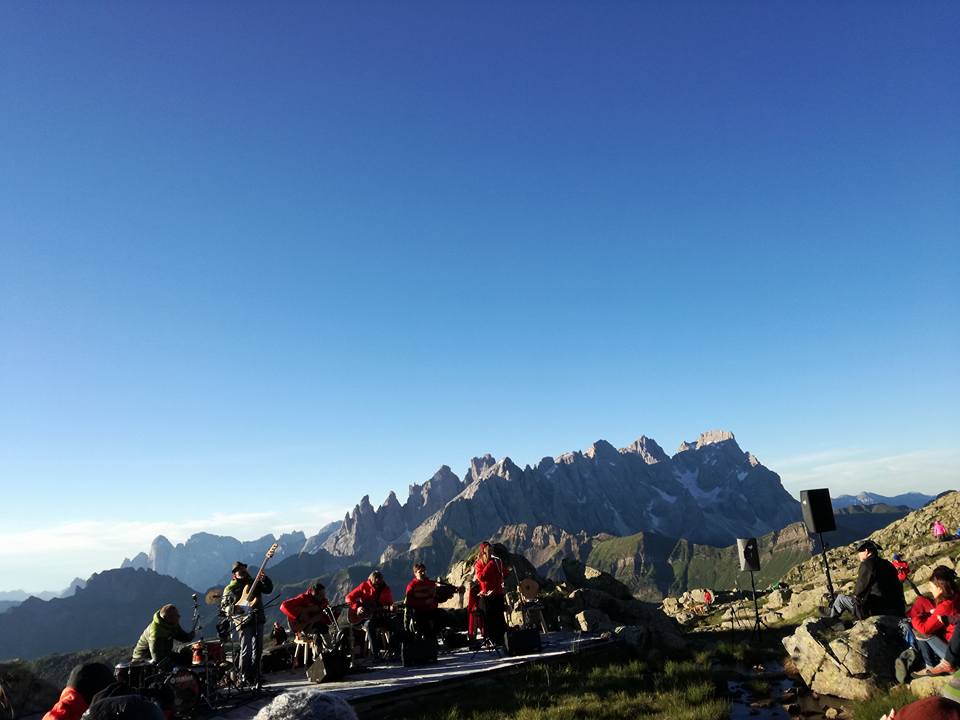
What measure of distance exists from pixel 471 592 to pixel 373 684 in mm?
4574

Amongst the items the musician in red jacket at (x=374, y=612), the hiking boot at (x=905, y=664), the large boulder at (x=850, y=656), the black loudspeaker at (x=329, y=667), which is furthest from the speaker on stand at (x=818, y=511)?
the black loudspeaker at (x=329, y=667)

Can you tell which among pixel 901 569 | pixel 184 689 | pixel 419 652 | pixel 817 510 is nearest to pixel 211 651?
pixel 184 689

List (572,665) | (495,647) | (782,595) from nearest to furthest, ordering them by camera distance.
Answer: (572,665)
(495,647)
(782,595)

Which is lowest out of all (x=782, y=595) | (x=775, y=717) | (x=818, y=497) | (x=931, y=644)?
(x=782, y=595)

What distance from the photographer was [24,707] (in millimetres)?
12883

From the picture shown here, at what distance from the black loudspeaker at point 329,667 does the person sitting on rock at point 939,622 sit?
36.2ft

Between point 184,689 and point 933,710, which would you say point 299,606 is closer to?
point 184,689

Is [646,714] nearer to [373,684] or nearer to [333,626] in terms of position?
[373,684]

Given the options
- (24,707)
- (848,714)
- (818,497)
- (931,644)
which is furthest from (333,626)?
(818,497)

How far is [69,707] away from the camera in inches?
249

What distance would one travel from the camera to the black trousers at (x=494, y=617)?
1482 cm

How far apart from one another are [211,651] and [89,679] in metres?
6.41

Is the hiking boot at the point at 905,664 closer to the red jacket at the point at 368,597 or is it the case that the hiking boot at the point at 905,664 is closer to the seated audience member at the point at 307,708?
the seated audience member at the point at 307,708

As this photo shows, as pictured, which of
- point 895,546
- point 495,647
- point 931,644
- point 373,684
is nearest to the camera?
point 931,644
